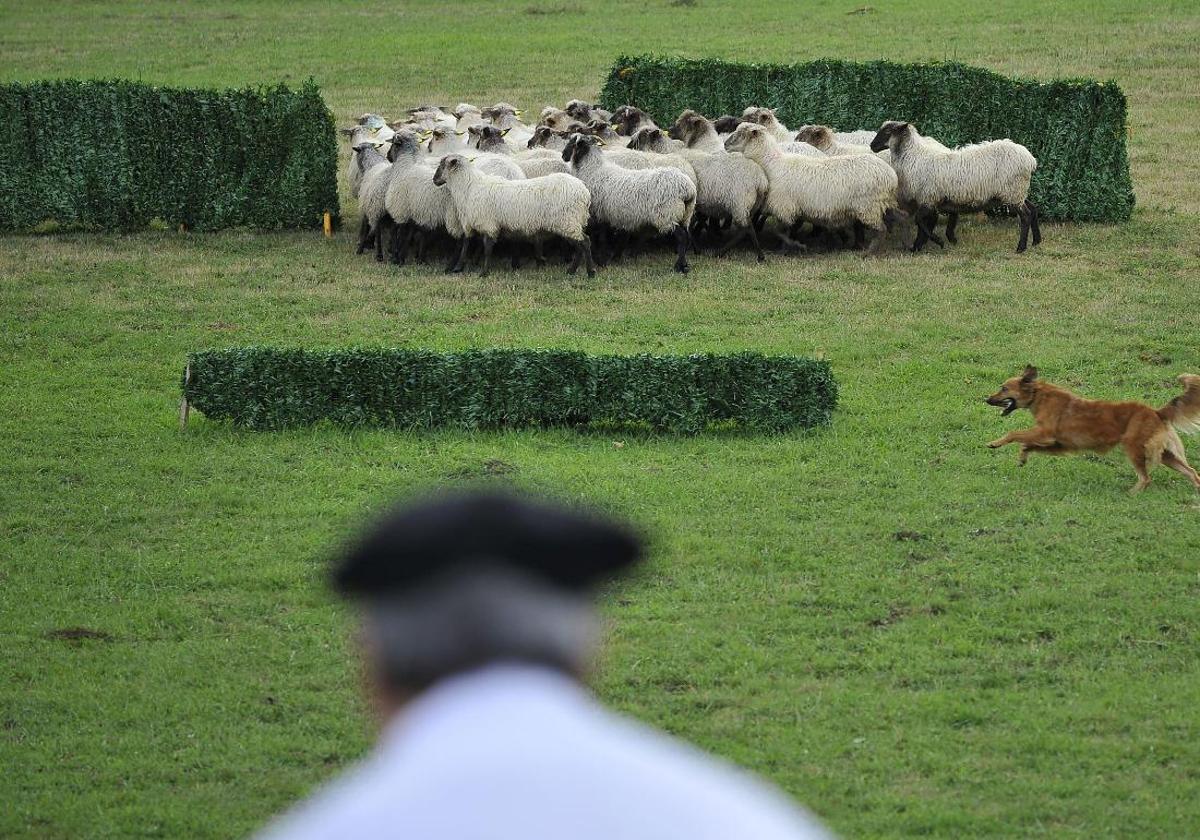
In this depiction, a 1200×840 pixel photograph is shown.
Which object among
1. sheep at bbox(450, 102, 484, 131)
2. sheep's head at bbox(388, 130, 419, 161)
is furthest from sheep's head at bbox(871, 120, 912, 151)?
sheep at bbox(450, 102, 484, 131)

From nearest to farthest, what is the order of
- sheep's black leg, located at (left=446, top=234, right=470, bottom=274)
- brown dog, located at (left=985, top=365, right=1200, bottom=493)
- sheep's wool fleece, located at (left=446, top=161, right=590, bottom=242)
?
brown dog, located at (left=985, top=365, right=1200, bottom=493) < sheep's wool fleece, located at (left=446, top=161, right=590, bottom=242) < sheep's black leg, located at (left=446, top=234, right=470, bottom=274)

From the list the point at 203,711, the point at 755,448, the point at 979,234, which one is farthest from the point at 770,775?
the point at 979,234

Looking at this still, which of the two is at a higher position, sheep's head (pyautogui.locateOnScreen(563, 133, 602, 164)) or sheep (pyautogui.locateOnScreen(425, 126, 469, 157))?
sheep's head (pyautogui.locateOnScreen(563, 133, 602, 164))

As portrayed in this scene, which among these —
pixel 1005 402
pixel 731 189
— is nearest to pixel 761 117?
pixel 731 189

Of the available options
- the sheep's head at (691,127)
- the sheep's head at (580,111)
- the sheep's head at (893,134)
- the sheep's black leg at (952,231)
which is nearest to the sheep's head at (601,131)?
the sheep's head at (691,127)

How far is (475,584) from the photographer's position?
169 centimetres

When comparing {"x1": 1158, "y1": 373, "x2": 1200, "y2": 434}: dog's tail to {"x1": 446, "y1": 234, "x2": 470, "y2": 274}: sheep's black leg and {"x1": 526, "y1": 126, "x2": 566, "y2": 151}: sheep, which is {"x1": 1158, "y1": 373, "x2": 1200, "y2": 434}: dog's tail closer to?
{"x1": 446, "y1": 234, "x2": 470, "y2": 274}: sheep's black leg

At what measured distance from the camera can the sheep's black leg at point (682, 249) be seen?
58.5ft

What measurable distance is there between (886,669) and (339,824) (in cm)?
690

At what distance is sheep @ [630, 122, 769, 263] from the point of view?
18.5 metres

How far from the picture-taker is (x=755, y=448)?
12.1 meters

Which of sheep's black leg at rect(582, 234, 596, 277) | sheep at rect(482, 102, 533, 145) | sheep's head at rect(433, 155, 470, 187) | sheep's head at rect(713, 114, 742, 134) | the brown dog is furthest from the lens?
sheep at rect(482, 102, 533, 145)

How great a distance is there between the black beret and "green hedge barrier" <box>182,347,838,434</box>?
10527mm

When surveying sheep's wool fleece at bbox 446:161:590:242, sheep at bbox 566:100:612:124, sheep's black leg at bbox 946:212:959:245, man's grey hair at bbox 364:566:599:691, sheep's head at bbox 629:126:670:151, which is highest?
man's grey hair at bbox 364:566:599:691
